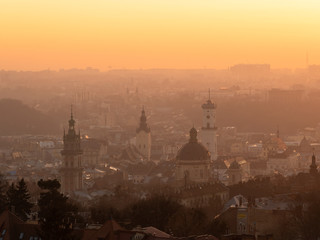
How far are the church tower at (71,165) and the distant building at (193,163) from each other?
16.7ft

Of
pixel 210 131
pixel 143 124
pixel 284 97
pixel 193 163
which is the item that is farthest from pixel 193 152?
pixel 284 97

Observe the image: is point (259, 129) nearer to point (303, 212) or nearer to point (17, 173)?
point (17, 173)

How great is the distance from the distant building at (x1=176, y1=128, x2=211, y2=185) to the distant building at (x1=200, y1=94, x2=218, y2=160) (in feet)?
52.8

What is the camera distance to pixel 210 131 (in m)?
95.4

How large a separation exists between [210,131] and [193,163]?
67.2ft

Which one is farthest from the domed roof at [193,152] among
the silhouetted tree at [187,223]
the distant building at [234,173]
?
the silhouetted tree at [187,223]

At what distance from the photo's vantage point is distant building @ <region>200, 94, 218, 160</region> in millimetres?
93938

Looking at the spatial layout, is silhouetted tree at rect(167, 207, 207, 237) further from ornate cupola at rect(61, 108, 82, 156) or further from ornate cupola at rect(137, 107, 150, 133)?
ornate cupola at rect(137, 107, 150, 133)

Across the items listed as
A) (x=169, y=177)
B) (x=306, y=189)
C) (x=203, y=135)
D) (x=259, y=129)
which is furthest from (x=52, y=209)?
(x=259, y=129)

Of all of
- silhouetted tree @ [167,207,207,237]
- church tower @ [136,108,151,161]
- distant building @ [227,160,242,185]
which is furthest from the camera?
church tower @ [136,108,151,161]

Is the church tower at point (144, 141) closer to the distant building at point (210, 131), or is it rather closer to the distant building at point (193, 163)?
the distant building at point (210, 131)

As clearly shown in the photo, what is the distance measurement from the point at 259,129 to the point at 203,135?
196ft

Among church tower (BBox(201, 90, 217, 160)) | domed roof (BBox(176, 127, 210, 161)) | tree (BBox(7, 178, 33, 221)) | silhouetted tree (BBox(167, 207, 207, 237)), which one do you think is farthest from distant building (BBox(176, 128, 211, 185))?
silhouetted tree (BBox(167, 207, 207, 237))

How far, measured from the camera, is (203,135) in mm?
95625
